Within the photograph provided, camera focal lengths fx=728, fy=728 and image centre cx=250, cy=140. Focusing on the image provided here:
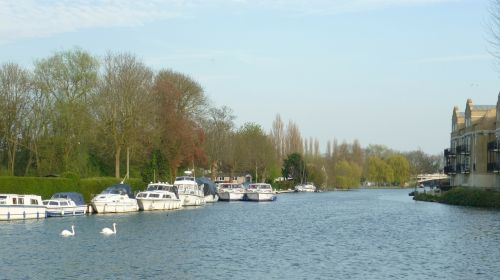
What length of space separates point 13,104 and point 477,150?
57.8 meters

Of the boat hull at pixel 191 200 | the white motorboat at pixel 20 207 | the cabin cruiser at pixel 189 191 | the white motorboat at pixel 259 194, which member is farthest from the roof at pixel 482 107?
the white motorboat at pixel 20 207

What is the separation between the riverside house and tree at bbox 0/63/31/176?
55.1 m

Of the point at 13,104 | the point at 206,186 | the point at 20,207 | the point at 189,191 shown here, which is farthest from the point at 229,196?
the point at 20,207

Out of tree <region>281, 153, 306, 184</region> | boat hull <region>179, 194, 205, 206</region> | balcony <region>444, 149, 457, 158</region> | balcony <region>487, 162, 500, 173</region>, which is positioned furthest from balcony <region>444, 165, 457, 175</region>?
tree <region>281, 153, 306, 184</region>

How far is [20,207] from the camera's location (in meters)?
56.2

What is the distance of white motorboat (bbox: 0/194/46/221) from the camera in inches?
2175

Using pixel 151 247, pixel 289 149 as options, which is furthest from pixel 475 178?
pixel 289 149

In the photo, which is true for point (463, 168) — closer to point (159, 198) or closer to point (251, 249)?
point (159, 198)

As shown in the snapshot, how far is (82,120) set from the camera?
80.4m

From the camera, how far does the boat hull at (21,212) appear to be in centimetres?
5521

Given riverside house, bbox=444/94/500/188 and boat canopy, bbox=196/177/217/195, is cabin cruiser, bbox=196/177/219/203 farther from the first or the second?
riverside house, bbox=444/94/500/188

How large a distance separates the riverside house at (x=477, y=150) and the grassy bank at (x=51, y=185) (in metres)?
46.4

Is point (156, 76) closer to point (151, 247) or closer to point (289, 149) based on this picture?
point (151, 247)

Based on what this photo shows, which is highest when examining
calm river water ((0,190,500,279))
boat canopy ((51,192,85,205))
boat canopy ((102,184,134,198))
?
boat canopy ((102,184,134,198))
